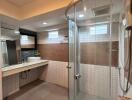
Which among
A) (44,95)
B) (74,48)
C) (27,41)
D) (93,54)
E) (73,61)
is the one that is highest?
(27,41)

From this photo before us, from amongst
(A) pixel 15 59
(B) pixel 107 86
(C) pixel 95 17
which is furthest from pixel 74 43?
(A) pixel 15 59

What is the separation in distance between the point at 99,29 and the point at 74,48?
0.84 m

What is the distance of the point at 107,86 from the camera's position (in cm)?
225

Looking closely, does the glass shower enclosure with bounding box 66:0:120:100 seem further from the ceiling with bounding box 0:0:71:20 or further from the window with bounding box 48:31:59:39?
the window with bounding box 48:31:59:39

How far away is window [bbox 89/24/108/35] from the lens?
7.29ft

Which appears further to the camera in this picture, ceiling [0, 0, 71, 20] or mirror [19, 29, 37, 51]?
mirror [19, 29, 37, 51]

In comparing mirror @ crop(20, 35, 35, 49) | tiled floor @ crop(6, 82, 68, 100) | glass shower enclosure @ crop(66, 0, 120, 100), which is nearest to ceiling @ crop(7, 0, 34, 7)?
glass shower enclosure @ crop(66, 0, 120, 100)

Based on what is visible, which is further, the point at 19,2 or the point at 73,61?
the point at 73,61

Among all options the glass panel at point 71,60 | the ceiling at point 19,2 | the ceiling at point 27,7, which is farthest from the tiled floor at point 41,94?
the ceiling at point 19,2

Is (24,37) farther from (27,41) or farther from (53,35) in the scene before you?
(53,35)

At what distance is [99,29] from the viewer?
2.38 meters

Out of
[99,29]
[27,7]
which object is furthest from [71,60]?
[27,7]

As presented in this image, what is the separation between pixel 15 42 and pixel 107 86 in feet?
10.1

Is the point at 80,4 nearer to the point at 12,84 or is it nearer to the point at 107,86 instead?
the point at 107,86
